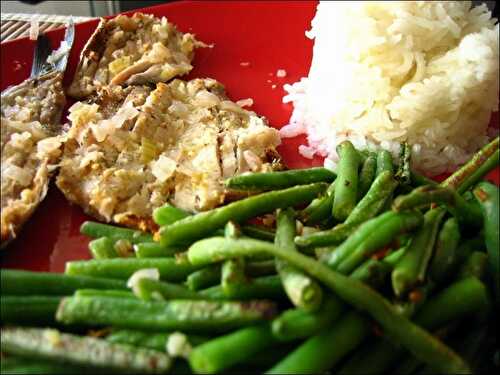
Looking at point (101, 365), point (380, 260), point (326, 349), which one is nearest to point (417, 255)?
point (380, 260)

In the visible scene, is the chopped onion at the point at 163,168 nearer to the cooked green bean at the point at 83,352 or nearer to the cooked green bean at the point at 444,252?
the cooked green bean at the point at 83,352

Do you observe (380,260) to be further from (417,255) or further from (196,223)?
(196,223)

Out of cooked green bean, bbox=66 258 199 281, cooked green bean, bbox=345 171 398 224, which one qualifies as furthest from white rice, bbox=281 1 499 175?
cooked green bean, bbox=66 258 199 281

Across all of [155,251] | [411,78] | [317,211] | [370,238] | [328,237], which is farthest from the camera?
[411,78]

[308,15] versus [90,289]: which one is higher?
[308,15]

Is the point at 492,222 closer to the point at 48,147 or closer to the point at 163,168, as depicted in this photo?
the point at 163,168

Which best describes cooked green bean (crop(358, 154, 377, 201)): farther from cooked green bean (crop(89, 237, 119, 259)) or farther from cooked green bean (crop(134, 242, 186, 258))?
cooked green bean (crop(89, 237, 119, 259))

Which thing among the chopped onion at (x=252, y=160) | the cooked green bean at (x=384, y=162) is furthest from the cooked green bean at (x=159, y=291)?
the cooked green bean at (x=384, y=162)

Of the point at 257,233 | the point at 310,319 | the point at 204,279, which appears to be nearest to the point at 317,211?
the point at 257,233
